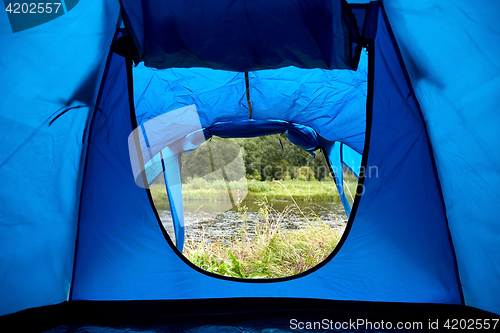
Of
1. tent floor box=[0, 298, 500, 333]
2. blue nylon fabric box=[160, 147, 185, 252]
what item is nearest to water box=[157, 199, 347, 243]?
blue nylon fabric box=[160, 147, 185, 252]

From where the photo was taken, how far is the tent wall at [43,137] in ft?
3.52

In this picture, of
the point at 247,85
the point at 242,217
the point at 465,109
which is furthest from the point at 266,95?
the point at 242,217

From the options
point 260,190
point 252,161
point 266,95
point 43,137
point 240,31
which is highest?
point 240,31

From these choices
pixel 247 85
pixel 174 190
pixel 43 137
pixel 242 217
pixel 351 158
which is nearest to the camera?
pixel 43 137

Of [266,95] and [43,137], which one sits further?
[266,95]

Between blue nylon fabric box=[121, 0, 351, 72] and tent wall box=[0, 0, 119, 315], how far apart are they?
0.25 metres

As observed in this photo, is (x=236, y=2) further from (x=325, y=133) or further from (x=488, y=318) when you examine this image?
(x=488, y=318)

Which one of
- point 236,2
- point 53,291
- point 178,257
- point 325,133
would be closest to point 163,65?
point 236,2

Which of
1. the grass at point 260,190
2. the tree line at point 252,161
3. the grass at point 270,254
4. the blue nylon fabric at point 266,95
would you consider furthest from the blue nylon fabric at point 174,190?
the tree line at point 252,161

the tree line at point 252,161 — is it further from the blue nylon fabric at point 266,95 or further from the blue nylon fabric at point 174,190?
the blue nylon fabric at point 266,95

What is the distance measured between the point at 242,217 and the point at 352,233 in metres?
3.82

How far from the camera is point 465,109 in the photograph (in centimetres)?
103

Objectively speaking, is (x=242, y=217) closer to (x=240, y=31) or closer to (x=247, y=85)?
(x=247, y=85)

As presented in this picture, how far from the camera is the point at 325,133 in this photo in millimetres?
2045
